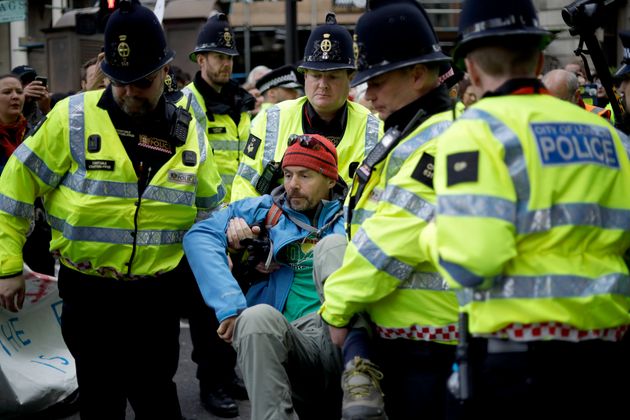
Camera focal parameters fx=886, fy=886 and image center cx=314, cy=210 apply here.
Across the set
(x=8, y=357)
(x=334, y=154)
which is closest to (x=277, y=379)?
(x=334, y=154)

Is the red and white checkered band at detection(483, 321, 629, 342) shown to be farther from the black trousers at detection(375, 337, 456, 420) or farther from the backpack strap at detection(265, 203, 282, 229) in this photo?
the backpack strap at detection(265, 203, 282, 229)

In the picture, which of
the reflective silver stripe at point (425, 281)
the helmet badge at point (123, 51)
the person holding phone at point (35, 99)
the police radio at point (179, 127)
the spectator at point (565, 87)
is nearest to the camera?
the reflective silver stripe at point (425, 281)

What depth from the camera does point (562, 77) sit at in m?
6.57

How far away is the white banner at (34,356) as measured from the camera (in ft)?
16.7

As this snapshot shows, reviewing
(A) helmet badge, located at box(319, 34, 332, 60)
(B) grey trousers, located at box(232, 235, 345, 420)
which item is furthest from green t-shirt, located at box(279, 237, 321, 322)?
(A) helmet badge, located at box(319, 34, 332, 60)

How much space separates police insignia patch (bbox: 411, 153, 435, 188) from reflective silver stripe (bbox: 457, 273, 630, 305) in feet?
1.79

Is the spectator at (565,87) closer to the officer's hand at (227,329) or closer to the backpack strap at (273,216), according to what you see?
the backpack strap at (273,216)

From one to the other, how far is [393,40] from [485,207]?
98 centimetres

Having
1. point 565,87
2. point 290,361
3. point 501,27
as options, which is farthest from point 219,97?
point 501,27

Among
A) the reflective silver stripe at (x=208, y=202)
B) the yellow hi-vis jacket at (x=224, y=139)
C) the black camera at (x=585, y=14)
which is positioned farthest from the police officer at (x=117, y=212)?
the yellow hi-vis jacket at (x=224, y=139)

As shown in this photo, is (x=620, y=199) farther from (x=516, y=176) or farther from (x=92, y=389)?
(x=92, y=389)

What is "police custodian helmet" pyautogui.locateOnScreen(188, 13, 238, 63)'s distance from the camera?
276 inches

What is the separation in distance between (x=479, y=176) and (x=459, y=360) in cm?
54

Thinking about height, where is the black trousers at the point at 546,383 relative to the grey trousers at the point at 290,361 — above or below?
above
